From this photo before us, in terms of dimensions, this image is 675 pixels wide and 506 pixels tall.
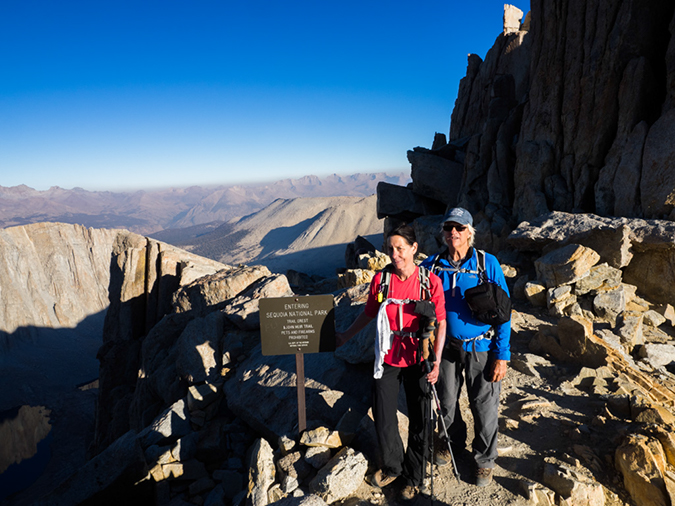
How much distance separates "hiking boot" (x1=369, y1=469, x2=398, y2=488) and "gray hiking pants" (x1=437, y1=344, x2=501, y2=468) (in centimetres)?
95

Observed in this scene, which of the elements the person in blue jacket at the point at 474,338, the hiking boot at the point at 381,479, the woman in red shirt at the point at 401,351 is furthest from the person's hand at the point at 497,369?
the hiking boot at the point at 381,479

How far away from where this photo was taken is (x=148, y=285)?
17281mm

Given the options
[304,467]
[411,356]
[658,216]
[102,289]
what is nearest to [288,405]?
[304,467]

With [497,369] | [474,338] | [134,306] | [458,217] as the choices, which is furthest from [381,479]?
[134,306]

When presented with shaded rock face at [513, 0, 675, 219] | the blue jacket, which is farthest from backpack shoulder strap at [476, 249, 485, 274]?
shaded rock face at [513, 0, 675, 219]

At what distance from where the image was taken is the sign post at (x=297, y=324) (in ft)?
14.6

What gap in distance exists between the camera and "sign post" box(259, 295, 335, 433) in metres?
4.45

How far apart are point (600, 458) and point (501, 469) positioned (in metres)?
1.12

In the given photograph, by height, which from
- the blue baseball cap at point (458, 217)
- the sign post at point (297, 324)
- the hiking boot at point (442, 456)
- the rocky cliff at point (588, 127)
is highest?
the rocky cliff at point (588, 127)

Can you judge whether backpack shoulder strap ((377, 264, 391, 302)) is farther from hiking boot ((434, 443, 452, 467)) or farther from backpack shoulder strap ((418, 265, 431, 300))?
hiking boot ((434, 443, 452, 467))

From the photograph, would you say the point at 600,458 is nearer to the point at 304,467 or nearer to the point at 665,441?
the point at 665,441

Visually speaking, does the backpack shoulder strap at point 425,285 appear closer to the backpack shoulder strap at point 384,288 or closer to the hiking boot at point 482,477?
the backpack shoulder strap at point 384,288

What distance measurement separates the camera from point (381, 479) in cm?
404

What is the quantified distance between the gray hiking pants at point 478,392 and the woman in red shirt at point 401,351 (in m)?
0.42
